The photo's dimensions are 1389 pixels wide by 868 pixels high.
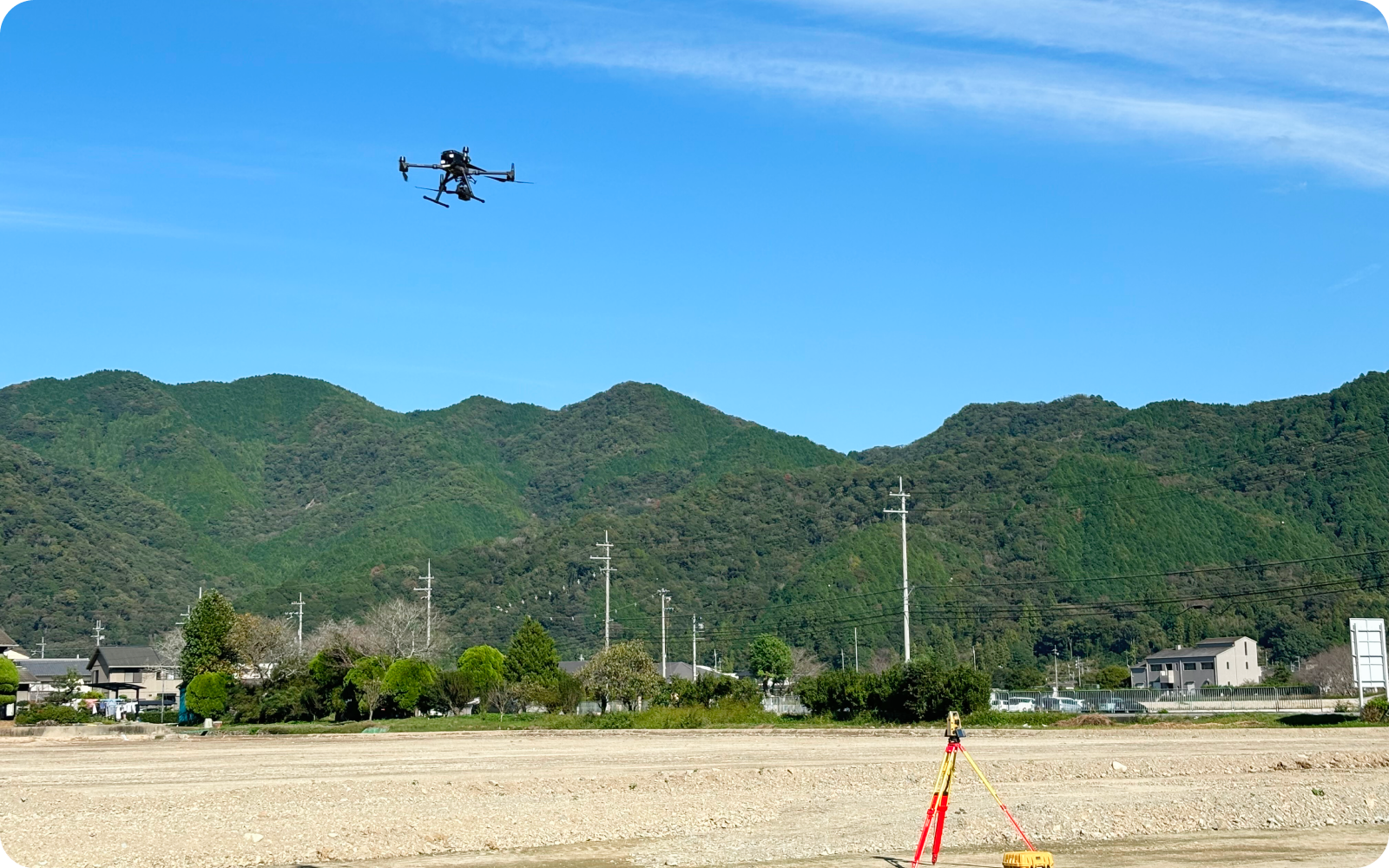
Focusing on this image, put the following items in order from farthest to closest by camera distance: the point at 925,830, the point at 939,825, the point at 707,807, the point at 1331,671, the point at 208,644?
the point at 1331,671
the point at 208,644
the point at 707,807
the point at 939,825
the point at 925,830

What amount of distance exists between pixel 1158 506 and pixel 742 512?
166 feet

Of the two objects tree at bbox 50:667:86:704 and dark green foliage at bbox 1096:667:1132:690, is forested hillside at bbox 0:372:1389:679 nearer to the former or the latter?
dark green foliage at bbox 1096:667:1132:690

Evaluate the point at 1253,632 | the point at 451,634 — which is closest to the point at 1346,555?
the point at 1253,632

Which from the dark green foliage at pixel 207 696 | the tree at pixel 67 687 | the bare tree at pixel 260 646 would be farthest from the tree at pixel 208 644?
the tree at pixel 67 687

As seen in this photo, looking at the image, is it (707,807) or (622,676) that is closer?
(707,807)

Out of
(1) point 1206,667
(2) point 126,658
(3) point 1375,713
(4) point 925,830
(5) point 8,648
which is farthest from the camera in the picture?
(2) point 126,658

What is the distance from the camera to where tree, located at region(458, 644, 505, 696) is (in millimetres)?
71188

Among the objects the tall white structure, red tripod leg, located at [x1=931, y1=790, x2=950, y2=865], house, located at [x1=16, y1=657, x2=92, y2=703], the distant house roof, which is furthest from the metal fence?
the distant house roof

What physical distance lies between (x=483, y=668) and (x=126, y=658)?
56.5 m

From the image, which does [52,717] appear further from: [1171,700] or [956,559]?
[956,559]

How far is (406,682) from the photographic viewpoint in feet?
223

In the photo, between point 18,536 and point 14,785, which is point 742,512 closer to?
point 18,536

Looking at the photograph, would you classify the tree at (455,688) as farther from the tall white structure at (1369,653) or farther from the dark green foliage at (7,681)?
the tall white structure at (1369,653)

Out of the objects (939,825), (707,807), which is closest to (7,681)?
(707,807)
